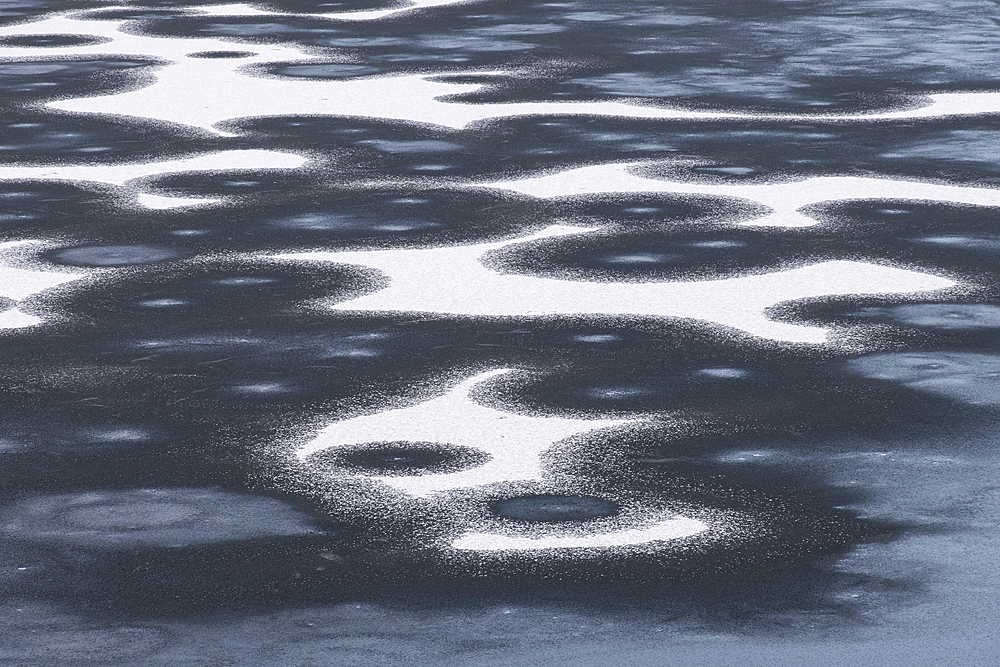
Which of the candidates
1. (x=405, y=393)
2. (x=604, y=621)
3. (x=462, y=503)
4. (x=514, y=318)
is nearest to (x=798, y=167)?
(x=514, y=318)

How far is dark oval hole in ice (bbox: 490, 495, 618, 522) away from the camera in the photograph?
15.5 ft

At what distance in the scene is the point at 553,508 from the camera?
4777 millimetres

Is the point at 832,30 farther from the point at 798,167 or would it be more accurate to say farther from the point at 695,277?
the point at 695,277

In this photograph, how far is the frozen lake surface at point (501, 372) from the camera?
412cm

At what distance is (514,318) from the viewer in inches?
267

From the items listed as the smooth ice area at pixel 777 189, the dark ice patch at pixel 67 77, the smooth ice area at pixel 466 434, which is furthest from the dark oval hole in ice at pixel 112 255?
the dark ice patch at pixel 67 77

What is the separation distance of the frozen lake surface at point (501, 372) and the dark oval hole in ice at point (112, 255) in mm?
37

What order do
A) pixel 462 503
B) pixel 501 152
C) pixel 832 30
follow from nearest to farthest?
pixel 462 503 → pixel 501 152 → pixel 832 30

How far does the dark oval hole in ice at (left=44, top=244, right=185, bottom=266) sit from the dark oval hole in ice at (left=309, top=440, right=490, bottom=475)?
106 inches

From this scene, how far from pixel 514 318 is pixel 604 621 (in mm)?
2836

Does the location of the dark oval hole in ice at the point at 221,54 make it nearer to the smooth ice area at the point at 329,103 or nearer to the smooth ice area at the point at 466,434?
the smooth ice area at the point at 329,103

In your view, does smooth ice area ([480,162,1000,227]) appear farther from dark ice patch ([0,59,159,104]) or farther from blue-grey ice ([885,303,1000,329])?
dark ice patch ([0,59,159,104])

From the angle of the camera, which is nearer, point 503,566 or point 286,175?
point 503,566

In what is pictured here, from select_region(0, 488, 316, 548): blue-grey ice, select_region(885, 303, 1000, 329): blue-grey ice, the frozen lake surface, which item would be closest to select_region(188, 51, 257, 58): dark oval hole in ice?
the frozen lake surface
